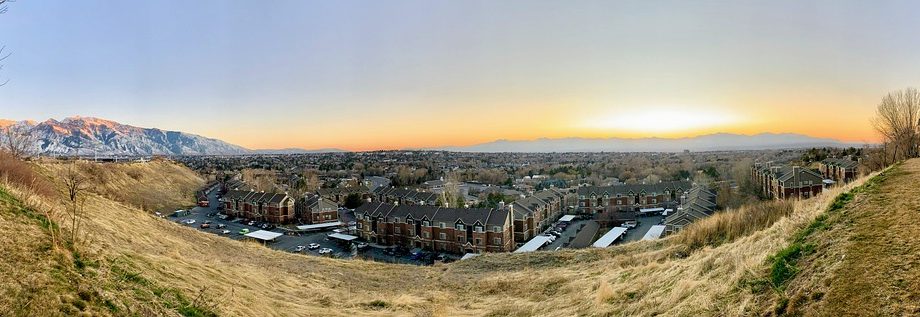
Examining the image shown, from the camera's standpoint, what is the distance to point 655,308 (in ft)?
26.9

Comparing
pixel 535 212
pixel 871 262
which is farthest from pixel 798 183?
pixel 871 262

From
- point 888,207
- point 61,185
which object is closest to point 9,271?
point 888,207

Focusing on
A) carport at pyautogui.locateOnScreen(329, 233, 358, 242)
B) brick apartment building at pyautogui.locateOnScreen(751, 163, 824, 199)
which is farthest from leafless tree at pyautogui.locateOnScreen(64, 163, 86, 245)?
brick apartment building at pyautogui.locateOnScreen(751, 163, 824, 199)

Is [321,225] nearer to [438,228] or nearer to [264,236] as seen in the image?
[264,236]

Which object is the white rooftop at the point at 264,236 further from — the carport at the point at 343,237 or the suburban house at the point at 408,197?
the suburban house at the point at 408,197

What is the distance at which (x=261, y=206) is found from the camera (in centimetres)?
5525

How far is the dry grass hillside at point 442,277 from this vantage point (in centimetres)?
756

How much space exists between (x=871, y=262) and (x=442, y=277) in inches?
586

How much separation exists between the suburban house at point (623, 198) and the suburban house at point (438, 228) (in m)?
22.3

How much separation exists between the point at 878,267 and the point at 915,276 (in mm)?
509

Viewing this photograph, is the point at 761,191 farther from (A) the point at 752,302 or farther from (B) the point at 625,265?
(A) the point at 752,302

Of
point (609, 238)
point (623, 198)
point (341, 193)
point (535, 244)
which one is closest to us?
point (609, 238)

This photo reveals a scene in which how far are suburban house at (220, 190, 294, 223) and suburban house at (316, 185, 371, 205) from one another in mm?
11330

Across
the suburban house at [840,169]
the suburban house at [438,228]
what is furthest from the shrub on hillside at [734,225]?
the suburban house at [840,169]
